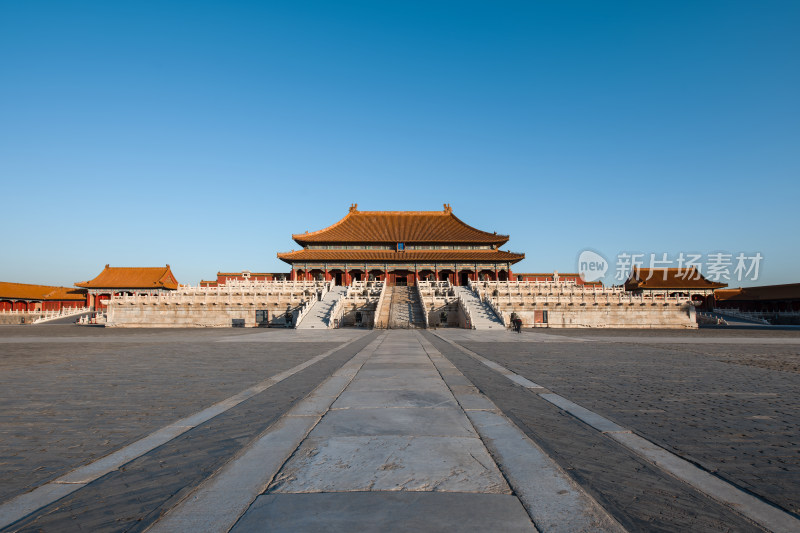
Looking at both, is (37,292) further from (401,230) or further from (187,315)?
(401,230)

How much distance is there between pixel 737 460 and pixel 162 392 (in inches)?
277

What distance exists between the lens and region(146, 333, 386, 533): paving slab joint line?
2385 mm

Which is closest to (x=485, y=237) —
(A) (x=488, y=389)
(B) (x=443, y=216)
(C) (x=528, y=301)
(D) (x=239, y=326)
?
(B) (x=443, y=216)

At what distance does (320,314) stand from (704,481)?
2699 centimetres

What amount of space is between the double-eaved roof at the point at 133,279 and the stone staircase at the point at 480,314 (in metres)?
43.6

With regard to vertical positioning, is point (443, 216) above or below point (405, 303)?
above

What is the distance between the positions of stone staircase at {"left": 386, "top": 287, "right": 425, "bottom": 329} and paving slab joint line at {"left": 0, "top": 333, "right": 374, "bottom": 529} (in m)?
22.4

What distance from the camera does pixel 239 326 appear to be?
31.3 meters

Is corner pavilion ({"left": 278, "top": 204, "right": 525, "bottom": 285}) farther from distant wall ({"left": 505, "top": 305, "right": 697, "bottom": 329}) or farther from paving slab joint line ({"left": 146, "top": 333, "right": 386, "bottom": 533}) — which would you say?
paving slab joint line ({"left": 146, "top": 333, "right": 386, "bottom": 533})

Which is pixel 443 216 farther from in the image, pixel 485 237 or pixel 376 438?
pixel 376 438

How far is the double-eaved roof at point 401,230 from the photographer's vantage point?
168 ft

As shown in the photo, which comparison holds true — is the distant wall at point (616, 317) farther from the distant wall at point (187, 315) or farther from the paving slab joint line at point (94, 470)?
the paving slab joint line at point (94, 470)

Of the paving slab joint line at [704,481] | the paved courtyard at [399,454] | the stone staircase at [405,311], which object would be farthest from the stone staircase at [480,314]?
the paving slab joint line at [704,481]

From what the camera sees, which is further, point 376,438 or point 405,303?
point 405,303
